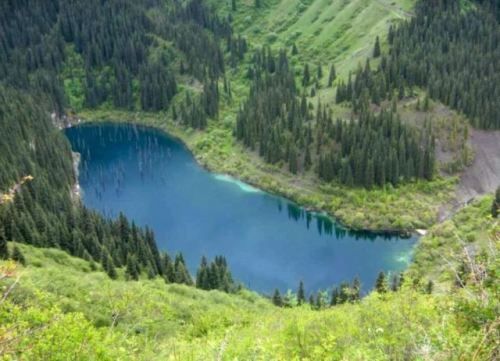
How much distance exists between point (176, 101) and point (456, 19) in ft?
310

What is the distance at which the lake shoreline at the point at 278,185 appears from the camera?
4579 inches

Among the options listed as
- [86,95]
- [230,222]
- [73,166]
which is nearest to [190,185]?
[230,222]

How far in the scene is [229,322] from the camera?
182 feet

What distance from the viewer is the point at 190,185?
465ft

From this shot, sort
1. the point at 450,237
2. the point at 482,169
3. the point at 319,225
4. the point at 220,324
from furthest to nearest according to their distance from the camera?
the point at 482,169 < the point at 319,225 < the point at 450,237 < the point at 220,324

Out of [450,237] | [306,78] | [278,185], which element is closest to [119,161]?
[278,185]

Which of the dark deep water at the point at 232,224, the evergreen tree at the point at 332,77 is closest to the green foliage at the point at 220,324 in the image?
the dark deep water at the point at 232,224

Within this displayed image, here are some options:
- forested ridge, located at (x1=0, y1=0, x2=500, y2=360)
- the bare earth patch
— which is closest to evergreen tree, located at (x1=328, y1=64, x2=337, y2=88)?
forested ridge, located at (x1=0, y1=0, x2=500, y2=360)

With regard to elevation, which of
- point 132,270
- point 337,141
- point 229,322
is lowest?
point 132,270

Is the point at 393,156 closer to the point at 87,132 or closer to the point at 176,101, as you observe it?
the point at 176,101

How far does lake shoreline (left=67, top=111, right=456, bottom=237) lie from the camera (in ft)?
382

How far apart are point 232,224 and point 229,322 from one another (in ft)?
217

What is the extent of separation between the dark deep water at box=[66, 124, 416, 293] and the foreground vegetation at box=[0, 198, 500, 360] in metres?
25.3

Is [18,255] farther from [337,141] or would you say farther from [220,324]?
[337,141]
